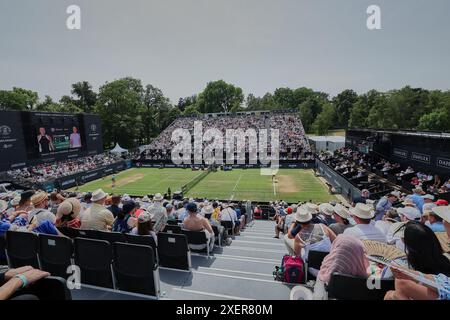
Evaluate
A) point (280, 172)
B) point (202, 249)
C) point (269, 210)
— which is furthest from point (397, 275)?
point (280, 172)

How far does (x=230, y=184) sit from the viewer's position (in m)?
29.6

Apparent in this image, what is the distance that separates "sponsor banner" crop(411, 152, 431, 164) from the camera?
19666 mm

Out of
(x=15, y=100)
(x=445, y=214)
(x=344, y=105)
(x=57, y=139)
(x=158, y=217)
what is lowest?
(x=158, y=217)

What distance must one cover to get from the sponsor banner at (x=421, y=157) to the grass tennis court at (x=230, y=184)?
7402mm

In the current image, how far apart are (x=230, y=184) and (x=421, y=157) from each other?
17649 millimetres

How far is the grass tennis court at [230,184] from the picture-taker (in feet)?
81.1

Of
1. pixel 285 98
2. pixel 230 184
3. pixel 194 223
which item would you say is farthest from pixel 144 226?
pixel 285 98

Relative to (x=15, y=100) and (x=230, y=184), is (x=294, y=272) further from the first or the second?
(x=15, y=100)

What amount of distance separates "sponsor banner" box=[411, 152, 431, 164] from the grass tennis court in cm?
740

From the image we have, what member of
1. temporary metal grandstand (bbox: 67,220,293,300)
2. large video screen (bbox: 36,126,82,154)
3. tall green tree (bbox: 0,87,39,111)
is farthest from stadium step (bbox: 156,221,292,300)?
tall green tree (bbox: 0,87,39,111)

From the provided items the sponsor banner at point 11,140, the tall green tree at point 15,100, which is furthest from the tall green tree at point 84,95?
the sponsor banner at point 11,140

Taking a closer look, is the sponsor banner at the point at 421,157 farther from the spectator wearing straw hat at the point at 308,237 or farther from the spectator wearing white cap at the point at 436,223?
the spectator wearing straw hat at the point at 308,237

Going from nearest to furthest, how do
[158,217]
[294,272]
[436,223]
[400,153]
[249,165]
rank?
[294,272] < [436,223] < [158,217] < [400,153] < [249,165]
